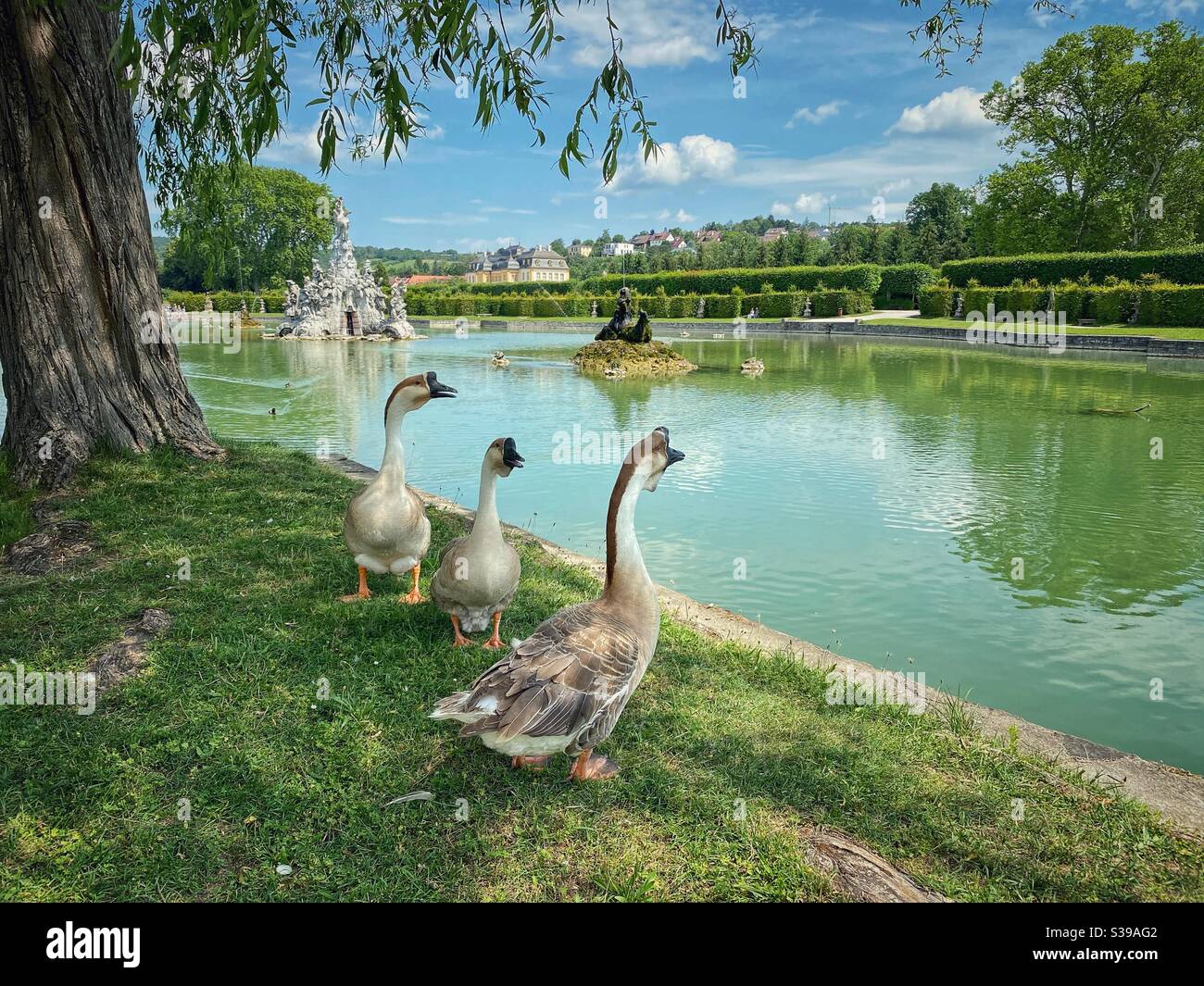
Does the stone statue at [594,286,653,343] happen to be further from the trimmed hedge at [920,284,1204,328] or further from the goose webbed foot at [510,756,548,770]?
the goose webbed foot at [510,756,548,770]

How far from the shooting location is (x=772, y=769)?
158 inches

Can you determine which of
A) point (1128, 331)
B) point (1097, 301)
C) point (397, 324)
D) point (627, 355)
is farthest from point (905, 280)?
point (627, 355)

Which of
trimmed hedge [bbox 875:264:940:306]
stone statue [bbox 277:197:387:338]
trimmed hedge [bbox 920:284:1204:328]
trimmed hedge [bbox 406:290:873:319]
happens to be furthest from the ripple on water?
trimmed hedge [bbox 875:264:940:306]

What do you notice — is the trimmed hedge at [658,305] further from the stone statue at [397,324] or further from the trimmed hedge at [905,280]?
the stone statue at [397,324]

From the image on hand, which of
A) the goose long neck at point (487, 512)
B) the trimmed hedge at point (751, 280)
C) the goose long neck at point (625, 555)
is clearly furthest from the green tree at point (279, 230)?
the goose long neck at point (625, 555)

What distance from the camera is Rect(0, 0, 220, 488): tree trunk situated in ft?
24.7

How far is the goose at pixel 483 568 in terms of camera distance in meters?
5.08

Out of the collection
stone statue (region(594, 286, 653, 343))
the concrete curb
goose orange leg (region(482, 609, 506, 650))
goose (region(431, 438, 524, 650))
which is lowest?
the concrete curb

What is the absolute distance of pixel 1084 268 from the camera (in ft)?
155

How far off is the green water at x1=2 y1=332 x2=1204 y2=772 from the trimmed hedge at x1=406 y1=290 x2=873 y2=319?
3709 centimetres

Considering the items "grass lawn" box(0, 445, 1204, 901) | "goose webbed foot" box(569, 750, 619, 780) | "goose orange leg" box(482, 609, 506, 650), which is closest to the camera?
"grass lawn" box(0, 445, 1204, 901)

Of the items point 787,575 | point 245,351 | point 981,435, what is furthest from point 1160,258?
point 245,351

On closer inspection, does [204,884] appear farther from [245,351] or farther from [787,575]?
[245,351]
